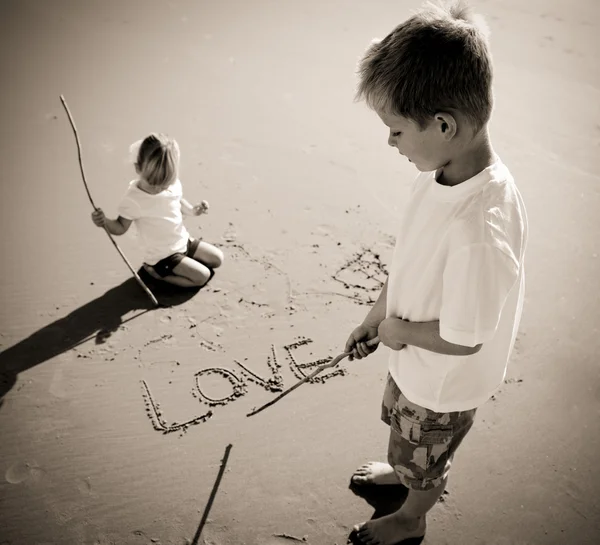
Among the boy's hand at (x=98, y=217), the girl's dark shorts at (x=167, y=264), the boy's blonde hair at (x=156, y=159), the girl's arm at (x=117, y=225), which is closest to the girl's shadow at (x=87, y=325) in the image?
the girl's dark shorts at (x=167, y=264)

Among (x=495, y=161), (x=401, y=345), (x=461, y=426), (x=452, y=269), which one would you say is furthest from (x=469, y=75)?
(x=461, y=426)

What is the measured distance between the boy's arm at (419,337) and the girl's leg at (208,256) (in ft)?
7.17

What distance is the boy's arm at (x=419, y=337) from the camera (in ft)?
5.10

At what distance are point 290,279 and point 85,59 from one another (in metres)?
4.10

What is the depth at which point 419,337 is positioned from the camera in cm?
166

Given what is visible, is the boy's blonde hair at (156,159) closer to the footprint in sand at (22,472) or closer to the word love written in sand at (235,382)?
the word love written in sand at (235,382)

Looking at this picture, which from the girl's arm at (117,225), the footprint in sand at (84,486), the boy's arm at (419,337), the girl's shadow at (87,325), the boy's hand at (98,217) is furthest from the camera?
the girl's arm at (117,225)

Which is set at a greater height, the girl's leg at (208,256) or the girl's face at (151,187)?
the girl's face at (151,187)

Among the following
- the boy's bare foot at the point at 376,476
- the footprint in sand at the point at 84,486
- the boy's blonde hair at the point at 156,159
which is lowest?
the boy's bare foot at the point at 376,476

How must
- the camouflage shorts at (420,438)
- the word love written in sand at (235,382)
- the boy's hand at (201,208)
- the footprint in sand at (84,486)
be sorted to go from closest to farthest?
the camouflage shorts at (420,438) < the footprint in sand at (84,486) < the word love written in sand at (235,382) < the boy's hand at (201,208)

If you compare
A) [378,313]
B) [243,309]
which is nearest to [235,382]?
[243,309]

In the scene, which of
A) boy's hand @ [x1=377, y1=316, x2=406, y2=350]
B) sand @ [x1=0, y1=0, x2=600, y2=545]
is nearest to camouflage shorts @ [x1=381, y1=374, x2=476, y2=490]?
boy's hand @ [x1=377, y1=316, x2=406, y2=350]

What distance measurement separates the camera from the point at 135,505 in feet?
8.20

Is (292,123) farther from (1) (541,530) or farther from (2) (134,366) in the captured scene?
(1) (541,530)
